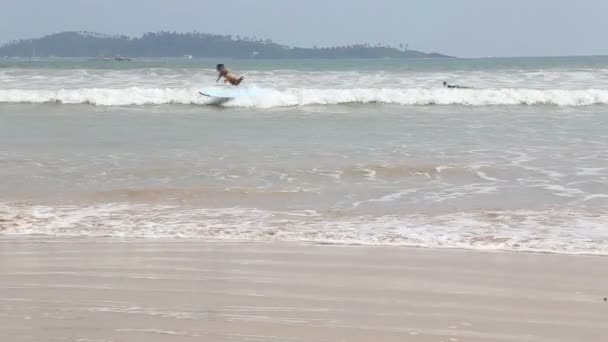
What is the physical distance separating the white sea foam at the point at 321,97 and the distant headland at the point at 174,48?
6971 cm

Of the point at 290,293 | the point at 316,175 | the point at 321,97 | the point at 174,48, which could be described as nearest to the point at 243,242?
the point at 290,293

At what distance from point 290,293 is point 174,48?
98997 millimetres

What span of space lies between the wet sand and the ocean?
481 millimetres

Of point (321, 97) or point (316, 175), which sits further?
point (321, 97)

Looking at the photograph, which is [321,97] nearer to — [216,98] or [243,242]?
[216,98]

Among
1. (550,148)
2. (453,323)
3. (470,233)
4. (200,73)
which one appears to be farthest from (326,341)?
(200,73)

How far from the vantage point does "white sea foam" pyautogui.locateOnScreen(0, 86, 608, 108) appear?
66.5 ft

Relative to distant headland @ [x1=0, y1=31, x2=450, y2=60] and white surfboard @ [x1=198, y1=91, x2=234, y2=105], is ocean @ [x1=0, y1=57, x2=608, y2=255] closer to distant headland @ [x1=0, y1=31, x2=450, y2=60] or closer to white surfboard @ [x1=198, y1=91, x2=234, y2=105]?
white surfboard @ [x1=198, y1=91, x2=234, y2=105]

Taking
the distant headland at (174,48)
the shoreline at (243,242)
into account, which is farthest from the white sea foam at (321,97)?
the distant headland at (174,48)

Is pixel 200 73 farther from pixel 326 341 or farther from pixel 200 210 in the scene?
pixel 326 341

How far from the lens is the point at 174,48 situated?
100 meters

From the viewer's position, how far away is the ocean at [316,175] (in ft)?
19.7

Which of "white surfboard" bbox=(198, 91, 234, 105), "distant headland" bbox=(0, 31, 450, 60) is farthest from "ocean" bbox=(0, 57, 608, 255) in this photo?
"distant headland" bbox=(0, 31, 450, 60)

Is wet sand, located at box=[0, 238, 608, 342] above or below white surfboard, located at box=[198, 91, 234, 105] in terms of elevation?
below
